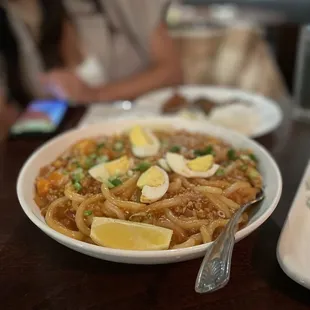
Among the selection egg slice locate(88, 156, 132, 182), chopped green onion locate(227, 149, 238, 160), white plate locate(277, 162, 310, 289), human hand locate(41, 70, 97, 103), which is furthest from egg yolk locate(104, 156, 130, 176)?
human hand locate(41, 70, 97, 103)

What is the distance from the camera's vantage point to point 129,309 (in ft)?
2.65

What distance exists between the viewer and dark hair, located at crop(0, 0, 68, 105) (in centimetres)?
217

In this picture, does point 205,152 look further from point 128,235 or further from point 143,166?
point 128,235

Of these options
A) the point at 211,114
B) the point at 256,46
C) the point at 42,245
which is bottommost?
the point at 256,46

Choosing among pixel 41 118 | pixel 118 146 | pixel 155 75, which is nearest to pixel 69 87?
pixel 155 75

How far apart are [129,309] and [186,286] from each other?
0.11 m

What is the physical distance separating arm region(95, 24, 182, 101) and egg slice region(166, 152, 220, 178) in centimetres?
87

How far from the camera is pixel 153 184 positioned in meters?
0.99

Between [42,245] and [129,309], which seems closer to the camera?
[129,309]

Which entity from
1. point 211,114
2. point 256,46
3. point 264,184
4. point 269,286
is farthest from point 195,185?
point 256,46

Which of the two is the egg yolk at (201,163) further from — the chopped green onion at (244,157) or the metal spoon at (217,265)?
the metal spoon at (217,265)

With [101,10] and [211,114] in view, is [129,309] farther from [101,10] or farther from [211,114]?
[101,10]

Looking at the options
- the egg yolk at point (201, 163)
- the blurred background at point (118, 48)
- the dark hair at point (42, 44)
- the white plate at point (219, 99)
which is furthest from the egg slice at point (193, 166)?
the dark hair at point (42, 44)

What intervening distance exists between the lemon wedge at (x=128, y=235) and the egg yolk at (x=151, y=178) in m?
0.13
